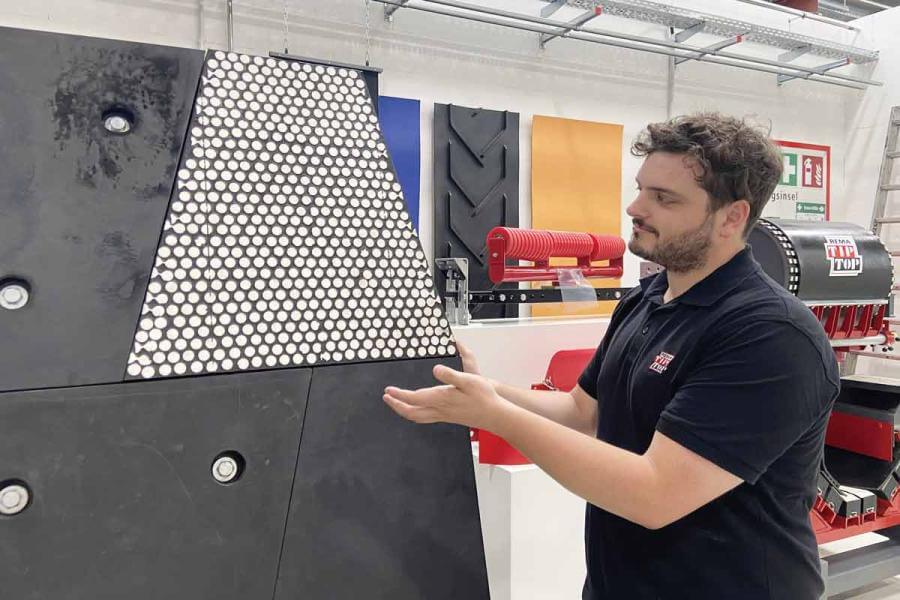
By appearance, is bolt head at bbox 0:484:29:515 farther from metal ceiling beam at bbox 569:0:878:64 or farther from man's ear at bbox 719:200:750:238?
metal ceiling beam at bbox 569:0:878:64

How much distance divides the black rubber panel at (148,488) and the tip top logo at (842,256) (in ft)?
7.85

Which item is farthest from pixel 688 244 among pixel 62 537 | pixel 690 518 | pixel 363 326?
pixel 62 537

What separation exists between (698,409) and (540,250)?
5.83 feet

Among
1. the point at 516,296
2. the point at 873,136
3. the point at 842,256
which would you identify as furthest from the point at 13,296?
the point at 873,136

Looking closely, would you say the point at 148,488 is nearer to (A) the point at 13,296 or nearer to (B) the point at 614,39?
(A) the point at 13,296

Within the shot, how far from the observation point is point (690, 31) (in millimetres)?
4457

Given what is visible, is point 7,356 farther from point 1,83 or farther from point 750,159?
point 750,159

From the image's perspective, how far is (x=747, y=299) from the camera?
4.00ft

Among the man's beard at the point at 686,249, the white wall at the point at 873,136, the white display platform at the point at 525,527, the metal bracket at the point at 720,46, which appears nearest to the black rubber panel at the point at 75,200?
the man's beard at the point at 686,249

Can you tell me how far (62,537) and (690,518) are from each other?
3.41ft

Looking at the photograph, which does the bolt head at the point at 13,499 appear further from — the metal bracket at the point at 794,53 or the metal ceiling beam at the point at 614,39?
the metal bracket at the point at 794,53

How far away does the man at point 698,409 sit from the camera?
112 centimetres

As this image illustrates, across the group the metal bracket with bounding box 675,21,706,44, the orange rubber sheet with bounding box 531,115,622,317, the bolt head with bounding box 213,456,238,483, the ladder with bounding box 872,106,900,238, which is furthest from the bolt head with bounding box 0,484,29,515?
the ladder with bounding box 872,106,900,238

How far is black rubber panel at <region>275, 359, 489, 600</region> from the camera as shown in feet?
3.74
